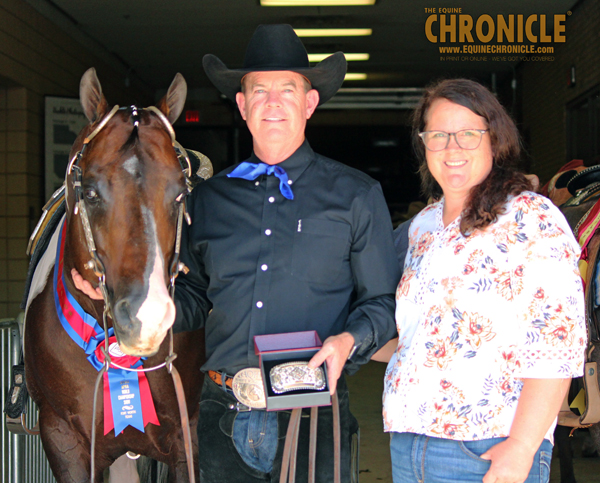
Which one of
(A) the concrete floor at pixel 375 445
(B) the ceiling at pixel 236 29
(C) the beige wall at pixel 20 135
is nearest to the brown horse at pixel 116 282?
(A) the concrete floor at pixel 375 445

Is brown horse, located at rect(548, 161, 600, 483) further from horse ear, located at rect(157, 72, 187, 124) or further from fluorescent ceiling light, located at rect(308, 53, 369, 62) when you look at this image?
fluorescent ceiling light, located at rect(308, 53, 369, 62)

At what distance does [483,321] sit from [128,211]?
1.01 m

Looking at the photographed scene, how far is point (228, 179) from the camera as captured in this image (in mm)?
2029

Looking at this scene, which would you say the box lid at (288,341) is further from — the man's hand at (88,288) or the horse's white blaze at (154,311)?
the man's hand at (88,288)

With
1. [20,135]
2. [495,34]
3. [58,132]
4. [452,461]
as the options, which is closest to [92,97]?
[452,461]

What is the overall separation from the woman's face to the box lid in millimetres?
599

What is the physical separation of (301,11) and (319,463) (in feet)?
20.8

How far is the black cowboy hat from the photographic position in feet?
6.48

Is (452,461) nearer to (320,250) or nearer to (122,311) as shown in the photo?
(320,250)

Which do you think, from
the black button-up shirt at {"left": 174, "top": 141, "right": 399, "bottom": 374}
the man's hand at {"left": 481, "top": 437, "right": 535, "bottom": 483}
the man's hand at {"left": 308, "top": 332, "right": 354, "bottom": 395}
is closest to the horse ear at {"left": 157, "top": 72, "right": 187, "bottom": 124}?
the black button-up shirt at {"left": 174, "top": 141, "right": 399, "bottom": 374}

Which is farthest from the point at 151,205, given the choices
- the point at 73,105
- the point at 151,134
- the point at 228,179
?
the point at 73,105

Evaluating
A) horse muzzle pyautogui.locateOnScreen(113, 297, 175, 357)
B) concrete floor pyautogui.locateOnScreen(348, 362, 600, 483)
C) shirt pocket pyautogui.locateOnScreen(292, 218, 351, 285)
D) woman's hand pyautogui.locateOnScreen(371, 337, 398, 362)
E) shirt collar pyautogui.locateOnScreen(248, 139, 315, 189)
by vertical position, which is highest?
shirt collar pyautogui.locateOnScreen(248, 139, 315, 189)

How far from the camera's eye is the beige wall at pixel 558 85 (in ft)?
21.3

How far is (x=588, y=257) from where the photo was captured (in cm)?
283
